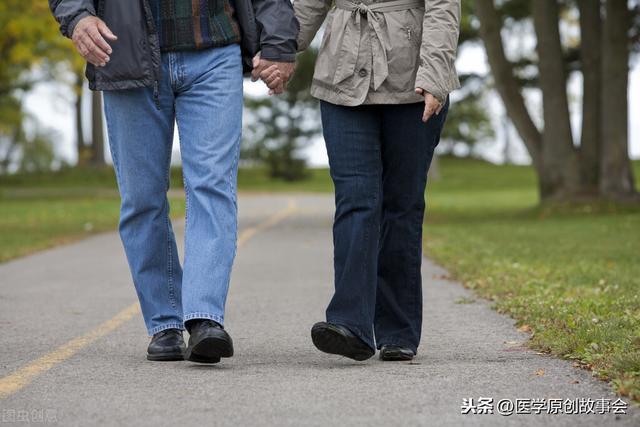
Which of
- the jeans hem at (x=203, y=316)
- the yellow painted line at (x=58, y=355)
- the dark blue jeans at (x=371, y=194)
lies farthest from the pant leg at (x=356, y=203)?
the yellow painted line at (x=58, y=355)

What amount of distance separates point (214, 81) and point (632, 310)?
3248mm

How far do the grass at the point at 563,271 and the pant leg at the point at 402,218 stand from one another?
754 mm

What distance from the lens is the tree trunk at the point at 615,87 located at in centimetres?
2159

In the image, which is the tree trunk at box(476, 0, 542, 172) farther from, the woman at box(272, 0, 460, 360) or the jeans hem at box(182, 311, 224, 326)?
the jeans hem at box(182, 311, 224, 326)

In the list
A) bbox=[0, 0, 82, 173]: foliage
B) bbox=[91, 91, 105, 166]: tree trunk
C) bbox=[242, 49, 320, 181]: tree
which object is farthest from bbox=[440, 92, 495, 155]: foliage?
bbox=[0, 0, 82, 173]: foliage

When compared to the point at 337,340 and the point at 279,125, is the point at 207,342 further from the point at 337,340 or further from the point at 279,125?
the point at 279,125

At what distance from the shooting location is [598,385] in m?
4.84

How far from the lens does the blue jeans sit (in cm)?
539

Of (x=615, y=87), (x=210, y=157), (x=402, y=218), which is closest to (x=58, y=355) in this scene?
(x=210, y=157)

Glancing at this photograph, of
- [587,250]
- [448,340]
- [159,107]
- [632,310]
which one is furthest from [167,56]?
[587,250]

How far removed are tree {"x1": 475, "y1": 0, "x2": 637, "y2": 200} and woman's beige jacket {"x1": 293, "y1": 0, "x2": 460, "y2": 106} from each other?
16.9m

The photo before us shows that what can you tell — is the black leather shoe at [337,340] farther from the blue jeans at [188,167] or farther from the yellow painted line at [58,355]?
the yellow painted line at [58,355]

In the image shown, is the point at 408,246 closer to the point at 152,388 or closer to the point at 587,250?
the point at 152,388

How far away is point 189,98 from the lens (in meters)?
5.47
